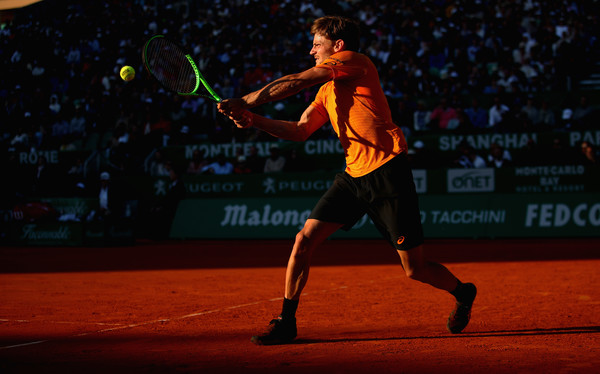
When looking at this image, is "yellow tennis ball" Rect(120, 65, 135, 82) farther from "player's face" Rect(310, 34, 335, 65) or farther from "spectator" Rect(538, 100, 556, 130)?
"spectator" Rect(538, 100, 556, 130)

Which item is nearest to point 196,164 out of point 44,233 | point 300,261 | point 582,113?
point 44,233

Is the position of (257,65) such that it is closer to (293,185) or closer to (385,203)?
(293,185)

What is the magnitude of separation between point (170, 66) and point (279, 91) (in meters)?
1.74

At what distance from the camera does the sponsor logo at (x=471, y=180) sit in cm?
1575

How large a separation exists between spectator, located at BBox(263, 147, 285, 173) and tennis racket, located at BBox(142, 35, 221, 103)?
36.8ft

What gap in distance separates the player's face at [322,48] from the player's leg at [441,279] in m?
1.44

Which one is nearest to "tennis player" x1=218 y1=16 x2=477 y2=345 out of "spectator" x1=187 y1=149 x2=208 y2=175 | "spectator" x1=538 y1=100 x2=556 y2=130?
"spectator" x1=538 y1=100 x2=556 y2=130

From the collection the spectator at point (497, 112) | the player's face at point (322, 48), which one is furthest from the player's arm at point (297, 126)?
the spectator at point (497, 112)

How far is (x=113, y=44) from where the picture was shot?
26.3m

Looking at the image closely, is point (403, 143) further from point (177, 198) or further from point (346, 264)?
point (177, 198)

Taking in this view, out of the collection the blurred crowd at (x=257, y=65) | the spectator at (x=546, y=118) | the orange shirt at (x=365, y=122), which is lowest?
the orange shirt at (x=365, y=122)

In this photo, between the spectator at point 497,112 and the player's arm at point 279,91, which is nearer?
the player's arm at point 279,91

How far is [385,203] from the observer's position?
190 inches

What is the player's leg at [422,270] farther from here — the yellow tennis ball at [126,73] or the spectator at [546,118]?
the spectator at [546,118]
